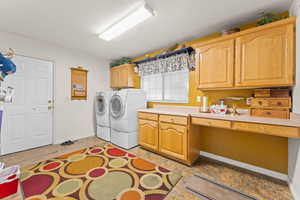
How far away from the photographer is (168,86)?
10.3 ft

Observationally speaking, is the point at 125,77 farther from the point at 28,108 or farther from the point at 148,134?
the point at 28,108

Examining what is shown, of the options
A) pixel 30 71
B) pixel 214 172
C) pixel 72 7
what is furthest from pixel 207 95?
pixel 30 71

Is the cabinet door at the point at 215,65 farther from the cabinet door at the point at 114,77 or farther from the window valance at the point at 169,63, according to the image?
the cabinet door at the point at 114,77

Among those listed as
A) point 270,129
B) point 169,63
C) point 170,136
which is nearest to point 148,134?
point 170,136

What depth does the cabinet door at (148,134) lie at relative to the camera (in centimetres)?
248

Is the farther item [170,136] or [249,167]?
[170,136]

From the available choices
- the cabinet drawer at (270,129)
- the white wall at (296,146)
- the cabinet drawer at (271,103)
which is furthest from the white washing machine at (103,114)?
A: the white wall at (296,146)

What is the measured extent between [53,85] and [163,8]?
2.94 m

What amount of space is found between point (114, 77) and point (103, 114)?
125cm

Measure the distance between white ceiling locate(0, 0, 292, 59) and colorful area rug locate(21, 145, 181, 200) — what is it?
2.38 meters

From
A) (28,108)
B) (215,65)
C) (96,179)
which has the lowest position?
(96,179)

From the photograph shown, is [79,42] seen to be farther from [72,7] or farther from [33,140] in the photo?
[33,140]

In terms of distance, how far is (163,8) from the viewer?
1.72m

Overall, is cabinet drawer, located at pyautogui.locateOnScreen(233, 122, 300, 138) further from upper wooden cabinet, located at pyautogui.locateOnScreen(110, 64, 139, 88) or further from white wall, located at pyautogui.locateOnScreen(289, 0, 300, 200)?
upper wooden cabinet, located at pyautogui.locateOnScreen(110, 64, 139, 88)
